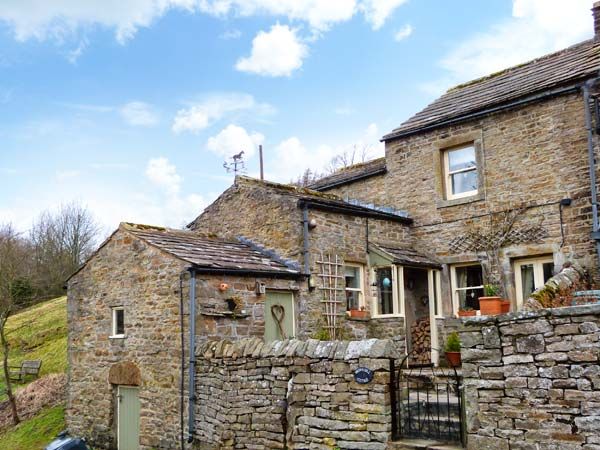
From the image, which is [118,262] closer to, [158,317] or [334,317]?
[158,317]

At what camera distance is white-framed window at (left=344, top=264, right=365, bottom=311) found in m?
13.6

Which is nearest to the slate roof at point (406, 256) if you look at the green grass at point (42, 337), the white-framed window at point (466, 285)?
the white-framed window at point (466, 285)

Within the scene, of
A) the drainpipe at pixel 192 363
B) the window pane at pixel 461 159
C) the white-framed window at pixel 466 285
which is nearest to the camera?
the drainpipe at pixel 192 363

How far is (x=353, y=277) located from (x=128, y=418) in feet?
19.5

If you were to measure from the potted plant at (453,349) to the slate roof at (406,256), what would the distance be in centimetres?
179

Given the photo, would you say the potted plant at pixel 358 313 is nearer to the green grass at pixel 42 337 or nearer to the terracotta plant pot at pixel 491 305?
the terracotta plant pot at pixel 491 305

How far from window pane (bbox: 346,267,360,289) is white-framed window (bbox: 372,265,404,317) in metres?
0.39

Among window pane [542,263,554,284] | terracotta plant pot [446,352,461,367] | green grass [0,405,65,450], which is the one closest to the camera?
terracotta plant pot [446,352,461,367]

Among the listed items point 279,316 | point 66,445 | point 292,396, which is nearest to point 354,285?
point 279,316

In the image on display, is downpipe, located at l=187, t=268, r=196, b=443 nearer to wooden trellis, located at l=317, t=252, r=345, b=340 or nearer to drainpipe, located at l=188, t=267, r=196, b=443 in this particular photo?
drainpipe, located at l=188, t=267, r=196, b=443

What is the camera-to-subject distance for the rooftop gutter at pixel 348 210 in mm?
12783

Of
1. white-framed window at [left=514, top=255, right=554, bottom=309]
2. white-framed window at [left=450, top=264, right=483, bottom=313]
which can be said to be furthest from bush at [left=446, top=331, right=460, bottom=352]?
white-framed window at [left=514, top=255, right=554, bottom=309]

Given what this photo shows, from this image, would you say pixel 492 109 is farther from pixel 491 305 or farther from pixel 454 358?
pixel 454 358

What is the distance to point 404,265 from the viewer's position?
1347 centimetres
